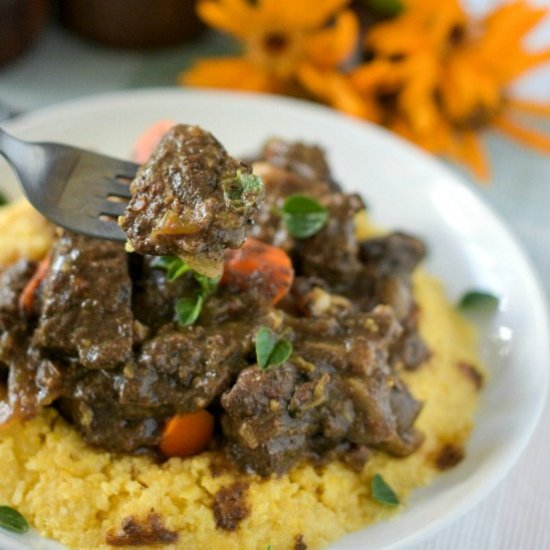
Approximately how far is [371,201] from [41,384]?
2617 mm

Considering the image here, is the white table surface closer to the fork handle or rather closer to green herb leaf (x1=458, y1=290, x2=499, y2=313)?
green herb leaf (x1=458, y1=290, x2=499, y2=313)

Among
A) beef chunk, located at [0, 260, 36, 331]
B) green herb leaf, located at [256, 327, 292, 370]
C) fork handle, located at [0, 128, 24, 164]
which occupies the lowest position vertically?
beef chunk, located at [0, 260, 36, 331]

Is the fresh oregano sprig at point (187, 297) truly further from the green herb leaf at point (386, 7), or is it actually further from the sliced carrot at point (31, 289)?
the green herb leaf at point (386, 7)

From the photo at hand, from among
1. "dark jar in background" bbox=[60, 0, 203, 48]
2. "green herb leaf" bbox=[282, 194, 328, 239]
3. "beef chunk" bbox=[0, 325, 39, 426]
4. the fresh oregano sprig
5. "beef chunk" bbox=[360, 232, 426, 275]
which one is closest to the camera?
"beef chunk" bbox=[0, 325, 39, 426]

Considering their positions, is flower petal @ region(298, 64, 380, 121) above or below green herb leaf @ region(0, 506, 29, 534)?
above

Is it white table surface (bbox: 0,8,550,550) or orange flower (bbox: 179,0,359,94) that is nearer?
white table surface (bbox: 0,8,550,550)

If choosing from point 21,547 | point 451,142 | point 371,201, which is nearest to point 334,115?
point 371,201

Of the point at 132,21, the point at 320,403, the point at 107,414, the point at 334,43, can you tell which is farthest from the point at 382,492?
the point at 132,21

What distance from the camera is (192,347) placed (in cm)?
332

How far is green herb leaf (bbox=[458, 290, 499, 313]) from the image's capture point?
4477mm

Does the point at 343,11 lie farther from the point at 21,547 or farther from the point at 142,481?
the point at 21,547

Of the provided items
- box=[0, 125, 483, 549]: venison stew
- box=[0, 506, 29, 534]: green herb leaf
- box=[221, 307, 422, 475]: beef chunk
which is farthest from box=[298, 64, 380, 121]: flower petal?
box=[0, 506, 29, 534]: green herb leaf

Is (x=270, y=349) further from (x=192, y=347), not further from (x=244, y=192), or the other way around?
(x=244, y=192)

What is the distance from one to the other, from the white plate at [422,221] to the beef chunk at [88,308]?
2.46ft
